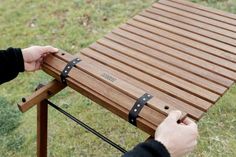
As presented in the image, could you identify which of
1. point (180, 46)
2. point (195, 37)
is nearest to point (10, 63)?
point (180, 46)

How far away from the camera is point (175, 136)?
5.26ft

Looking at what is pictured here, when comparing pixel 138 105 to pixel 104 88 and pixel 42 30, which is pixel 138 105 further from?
pixel 42 30

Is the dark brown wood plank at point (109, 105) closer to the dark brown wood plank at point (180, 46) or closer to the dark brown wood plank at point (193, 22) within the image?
the dark brown wood plank at point (180, 46)

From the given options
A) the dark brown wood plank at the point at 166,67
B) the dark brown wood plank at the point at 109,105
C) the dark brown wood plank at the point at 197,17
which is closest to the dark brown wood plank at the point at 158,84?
the dark brown wood plank at the point at 166,67

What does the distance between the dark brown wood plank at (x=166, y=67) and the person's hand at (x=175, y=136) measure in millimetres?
702

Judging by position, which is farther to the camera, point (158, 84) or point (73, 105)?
point (73, 105)

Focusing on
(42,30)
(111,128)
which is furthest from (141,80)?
(42,30)

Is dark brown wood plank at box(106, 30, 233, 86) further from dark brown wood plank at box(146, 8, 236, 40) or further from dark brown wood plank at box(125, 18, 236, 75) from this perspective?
dark brown wood plank at box(146, 8, 236, 40)

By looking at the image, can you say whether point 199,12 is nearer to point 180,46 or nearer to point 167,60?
point 180,46

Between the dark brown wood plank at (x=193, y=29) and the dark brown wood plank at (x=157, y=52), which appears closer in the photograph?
the dark brown wood plank at (x=157, y=52)

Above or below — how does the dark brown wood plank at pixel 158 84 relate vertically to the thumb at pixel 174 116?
below

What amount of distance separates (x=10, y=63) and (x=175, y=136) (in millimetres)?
1074

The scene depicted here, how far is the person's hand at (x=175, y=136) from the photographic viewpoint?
1597 millimetres

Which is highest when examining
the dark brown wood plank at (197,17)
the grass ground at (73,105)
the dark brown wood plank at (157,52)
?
the dark brown wood plank at (197,17)
